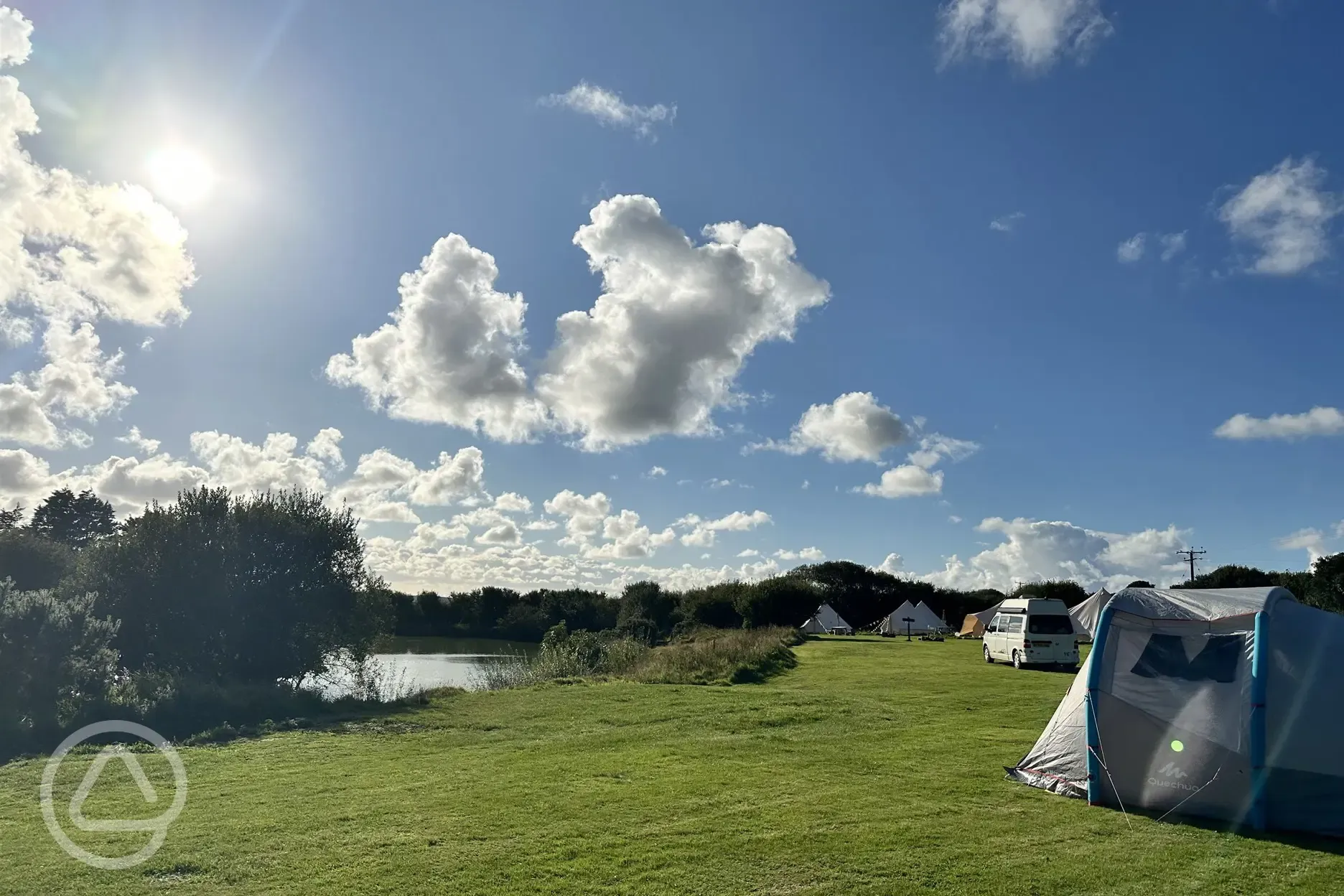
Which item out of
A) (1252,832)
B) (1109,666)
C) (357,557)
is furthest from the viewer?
(357,557)

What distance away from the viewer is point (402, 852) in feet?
24.6

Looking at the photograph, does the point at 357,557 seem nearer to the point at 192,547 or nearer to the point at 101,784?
the point at 192,547

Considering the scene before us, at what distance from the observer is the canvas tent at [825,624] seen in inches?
2606

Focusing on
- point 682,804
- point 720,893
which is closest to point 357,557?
point 682,804

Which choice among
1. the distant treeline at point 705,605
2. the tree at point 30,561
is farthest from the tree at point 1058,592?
the tree at point 30,561

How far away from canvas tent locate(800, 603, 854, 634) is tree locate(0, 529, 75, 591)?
164 ft

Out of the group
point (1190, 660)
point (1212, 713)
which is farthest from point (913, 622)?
point (1212, 713)

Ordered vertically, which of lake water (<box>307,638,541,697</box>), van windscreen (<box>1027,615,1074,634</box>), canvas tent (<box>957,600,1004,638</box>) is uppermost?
van windscreen (<box>1027,615,1074,634</box>)

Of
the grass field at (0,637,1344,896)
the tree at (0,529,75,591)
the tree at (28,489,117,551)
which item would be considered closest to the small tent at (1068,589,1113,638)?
the grass field at (0,637,1344,896)

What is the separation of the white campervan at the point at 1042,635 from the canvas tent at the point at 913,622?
35483 millimetres

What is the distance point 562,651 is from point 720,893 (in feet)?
81.7

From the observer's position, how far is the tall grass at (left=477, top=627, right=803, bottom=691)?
86.1 ft

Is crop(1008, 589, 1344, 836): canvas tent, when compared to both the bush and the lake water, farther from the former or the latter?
the lake water

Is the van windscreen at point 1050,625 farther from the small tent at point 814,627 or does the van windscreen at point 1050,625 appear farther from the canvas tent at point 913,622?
the small tent at point 814,627
